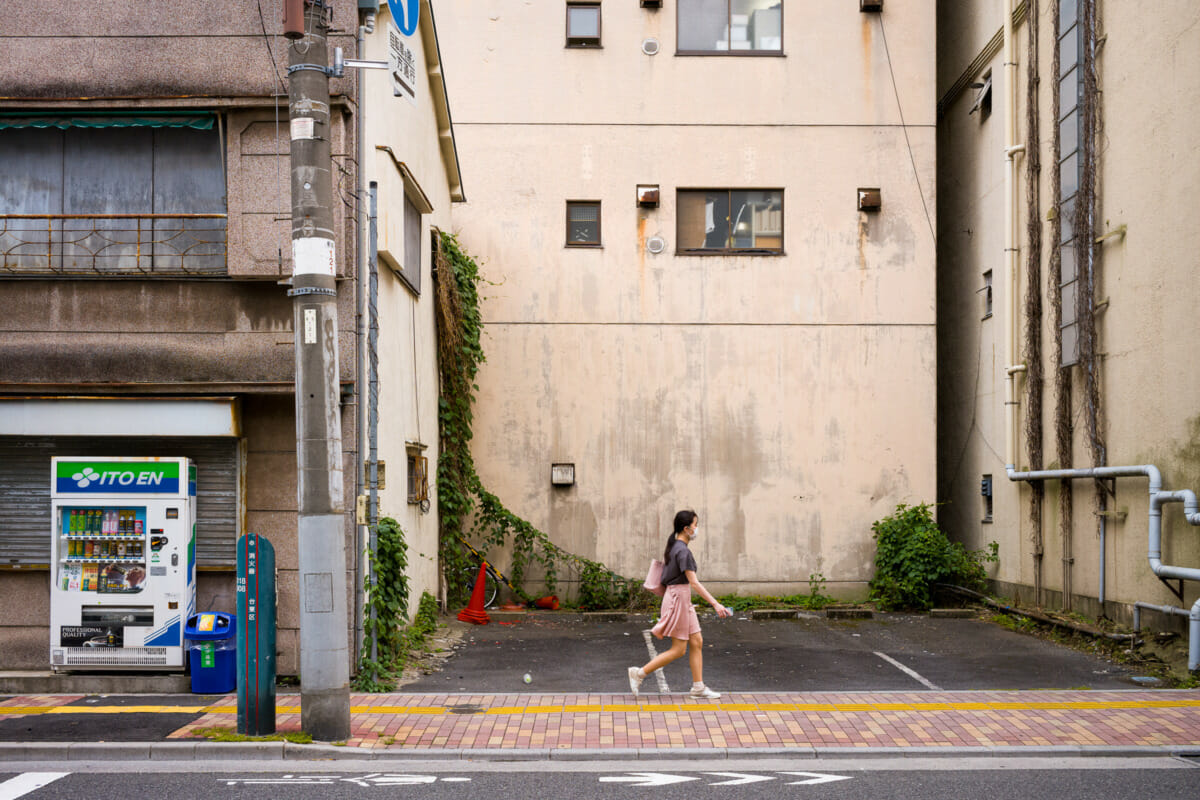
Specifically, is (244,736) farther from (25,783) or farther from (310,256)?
(310,256)

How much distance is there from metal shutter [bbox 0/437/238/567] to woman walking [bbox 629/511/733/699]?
4263mm

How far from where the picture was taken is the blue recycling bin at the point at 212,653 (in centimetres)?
964

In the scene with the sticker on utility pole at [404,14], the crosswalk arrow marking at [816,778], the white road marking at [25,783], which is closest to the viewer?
the white road marking at [25,783]

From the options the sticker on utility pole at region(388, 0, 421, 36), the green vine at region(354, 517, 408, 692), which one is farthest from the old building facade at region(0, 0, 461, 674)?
the sticker on utility pole at region(388, 0, 421, 36)

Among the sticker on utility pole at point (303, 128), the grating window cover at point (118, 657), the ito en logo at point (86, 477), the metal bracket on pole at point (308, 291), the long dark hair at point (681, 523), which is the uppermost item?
the sticker on utility pole at point (303, 128)

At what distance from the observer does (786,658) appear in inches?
464

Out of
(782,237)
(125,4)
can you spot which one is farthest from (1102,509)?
(125,4)

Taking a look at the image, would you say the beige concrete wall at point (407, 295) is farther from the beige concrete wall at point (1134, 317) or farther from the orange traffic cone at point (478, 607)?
the beige concrete wall at point (1134, 317)

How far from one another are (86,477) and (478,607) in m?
5.97

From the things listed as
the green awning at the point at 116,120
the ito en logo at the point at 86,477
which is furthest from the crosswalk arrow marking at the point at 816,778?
the green awning at the point at 116,120

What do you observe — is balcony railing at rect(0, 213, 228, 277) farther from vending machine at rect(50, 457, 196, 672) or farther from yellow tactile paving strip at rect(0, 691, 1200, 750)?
yellow tactile paving strip at rect(0, 691, 1200, 750)

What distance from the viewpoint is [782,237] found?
16.5m

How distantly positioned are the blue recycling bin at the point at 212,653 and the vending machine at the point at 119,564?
347 mm

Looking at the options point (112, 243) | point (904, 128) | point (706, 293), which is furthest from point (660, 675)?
point (904, 128)
